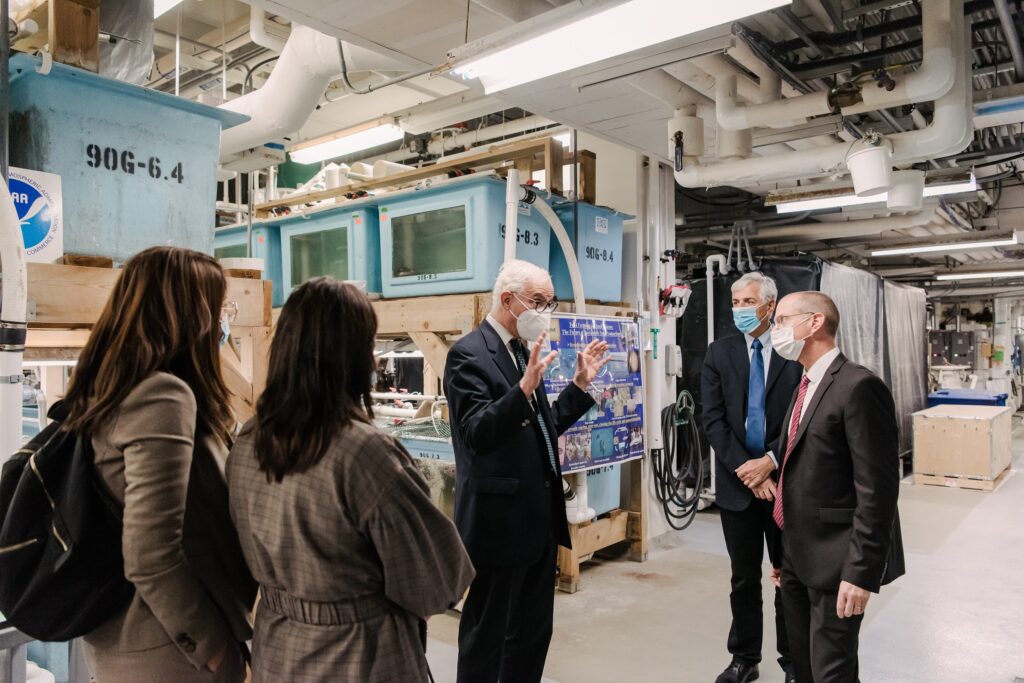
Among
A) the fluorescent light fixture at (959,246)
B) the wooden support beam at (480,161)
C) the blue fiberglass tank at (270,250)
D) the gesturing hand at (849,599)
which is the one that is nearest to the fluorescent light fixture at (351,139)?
the wooden support beam at (480,161)

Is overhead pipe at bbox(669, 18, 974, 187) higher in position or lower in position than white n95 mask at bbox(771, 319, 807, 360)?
higher

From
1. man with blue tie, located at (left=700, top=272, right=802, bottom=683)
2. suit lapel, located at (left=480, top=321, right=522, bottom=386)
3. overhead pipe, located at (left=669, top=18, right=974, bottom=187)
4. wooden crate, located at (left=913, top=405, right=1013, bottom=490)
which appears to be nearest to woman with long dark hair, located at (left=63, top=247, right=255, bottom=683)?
suit lapel, located at (left=480, top=321, right=522, bottom=386)

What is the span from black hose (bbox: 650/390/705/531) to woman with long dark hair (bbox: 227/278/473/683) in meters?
4.10

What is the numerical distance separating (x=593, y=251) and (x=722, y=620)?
236 centimetres

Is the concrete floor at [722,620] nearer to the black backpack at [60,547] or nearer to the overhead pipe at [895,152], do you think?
the black backpack at [60,547]

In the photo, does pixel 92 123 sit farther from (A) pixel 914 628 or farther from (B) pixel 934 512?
(B) pixel 934 512

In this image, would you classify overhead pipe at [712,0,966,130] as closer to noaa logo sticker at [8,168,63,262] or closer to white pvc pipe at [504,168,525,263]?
white pvc pipe at [504,168,525,263]

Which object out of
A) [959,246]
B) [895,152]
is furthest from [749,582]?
[959,246]

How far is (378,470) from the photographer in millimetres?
1338

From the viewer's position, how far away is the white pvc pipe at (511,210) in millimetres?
3752

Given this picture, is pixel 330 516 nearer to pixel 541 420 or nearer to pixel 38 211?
pixel 541 420

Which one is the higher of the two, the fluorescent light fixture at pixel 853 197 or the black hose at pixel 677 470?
the fluorescent light fixture at pixel 853 197

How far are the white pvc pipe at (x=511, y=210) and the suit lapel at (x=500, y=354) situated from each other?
133cm

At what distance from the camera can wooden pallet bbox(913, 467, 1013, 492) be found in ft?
25.1
